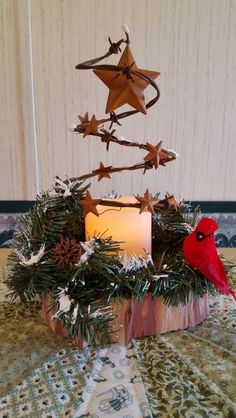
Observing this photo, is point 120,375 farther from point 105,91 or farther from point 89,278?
point 105,91

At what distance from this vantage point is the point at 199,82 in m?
0.73

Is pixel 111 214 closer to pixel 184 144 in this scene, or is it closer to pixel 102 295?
pixel 102 295

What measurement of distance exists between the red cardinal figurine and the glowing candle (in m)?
0.07

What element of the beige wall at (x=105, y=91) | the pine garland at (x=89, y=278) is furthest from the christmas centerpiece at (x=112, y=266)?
the beige wall at (x=105, y=91)

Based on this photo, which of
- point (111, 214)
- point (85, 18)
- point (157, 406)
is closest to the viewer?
point (157, 406)

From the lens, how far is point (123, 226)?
415 millimetres

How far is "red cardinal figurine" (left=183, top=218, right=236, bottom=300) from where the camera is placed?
14.8 inches

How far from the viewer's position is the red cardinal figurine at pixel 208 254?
0.38 m

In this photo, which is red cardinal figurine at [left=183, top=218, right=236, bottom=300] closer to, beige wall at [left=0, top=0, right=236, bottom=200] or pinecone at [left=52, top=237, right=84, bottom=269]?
pinecone at [left=52, top=237, right=84, bottom=269]

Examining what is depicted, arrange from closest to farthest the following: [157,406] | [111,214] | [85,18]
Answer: [157,406] < [111,214] < [85,18]

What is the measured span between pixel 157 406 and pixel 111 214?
21cm

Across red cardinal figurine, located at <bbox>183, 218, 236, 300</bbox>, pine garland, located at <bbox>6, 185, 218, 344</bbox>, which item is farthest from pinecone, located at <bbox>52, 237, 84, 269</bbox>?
red cardinal figurine, located at <bbox>183, 218, 236, 300</bbox>

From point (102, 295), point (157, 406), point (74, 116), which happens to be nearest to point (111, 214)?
point (102, 295)

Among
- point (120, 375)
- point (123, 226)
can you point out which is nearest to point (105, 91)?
point (123, 226)
